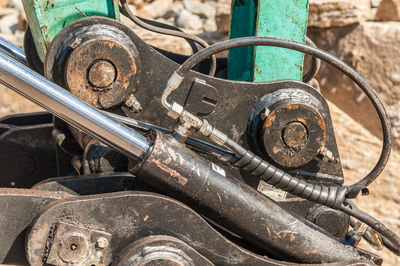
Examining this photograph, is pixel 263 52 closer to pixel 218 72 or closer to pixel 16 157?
pixel 218 72

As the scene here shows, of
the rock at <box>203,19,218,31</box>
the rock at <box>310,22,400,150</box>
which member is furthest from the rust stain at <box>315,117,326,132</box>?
the rock at <box>203,19,218,31</box>

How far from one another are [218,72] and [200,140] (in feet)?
1.71

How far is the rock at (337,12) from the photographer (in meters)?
3.08

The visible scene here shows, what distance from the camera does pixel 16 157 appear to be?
1.98m

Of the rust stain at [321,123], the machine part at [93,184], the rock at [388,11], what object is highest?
the rock at [388,11]

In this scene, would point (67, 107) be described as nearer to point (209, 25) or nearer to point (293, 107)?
point (293, 107)

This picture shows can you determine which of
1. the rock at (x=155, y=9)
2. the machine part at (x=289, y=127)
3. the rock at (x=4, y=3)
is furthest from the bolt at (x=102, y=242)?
the rock at (x=4, y=3)

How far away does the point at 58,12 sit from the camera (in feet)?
4.90

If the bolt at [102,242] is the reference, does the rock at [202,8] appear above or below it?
above

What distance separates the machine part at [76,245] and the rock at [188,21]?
9.85ft

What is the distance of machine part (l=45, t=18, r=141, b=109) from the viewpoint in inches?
54.7

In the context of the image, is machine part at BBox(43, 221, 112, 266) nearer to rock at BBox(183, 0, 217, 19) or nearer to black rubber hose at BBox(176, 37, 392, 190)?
black rubber hose at BBox(176, 37, 392, 190)

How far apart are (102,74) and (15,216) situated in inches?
16.5

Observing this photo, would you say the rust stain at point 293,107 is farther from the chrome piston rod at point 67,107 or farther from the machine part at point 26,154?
the machine part at point 26,154
